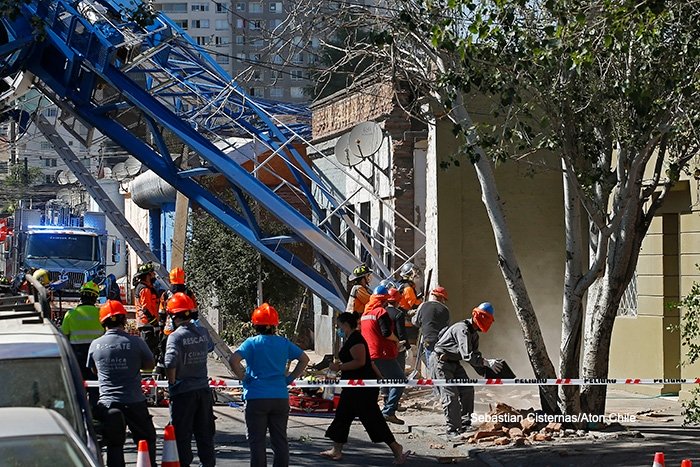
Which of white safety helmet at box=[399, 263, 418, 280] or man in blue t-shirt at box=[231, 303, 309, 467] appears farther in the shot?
white safety helmet at box=[399, 263, 418, 280]

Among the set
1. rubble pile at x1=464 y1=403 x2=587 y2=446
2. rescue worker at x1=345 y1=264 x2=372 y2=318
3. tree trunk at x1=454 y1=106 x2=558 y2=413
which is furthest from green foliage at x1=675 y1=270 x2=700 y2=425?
rescue worker at x1=345 y1=264 x2=372 y2=318

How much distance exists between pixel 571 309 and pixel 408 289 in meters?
5.58

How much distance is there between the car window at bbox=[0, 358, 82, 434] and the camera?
661 cm

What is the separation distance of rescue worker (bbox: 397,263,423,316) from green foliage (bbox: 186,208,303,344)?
19.7ft

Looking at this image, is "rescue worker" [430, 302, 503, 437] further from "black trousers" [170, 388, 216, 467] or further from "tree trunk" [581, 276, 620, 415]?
"black trousers" [170, 388, 216, 467]

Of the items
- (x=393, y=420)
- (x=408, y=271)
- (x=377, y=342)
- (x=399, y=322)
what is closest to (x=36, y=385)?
(x=377, y=342)

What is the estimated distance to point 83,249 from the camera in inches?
1495

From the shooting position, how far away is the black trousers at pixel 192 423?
10.6m

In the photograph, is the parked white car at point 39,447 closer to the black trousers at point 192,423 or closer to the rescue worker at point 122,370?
the rescue worker at point 122,370

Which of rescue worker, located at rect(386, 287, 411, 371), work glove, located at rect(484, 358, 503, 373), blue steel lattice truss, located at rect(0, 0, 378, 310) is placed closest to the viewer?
work glove, located at rect(484, 358, 503, 373)

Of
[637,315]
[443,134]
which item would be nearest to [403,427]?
[637,315]

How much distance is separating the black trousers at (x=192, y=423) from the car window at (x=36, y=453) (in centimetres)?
529

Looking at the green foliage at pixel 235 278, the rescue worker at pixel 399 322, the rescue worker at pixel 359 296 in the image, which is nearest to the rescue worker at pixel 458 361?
the rescue worker at pixel 399 322

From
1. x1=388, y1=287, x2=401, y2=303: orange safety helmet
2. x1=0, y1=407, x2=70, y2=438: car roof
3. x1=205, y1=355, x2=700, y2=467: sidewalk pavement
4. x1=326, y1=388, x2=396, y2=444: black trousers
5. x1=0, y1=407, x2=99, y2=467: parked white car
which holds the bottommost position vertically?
x1=205, y1=355, x2=700, y2=467: sidewalk pavement
